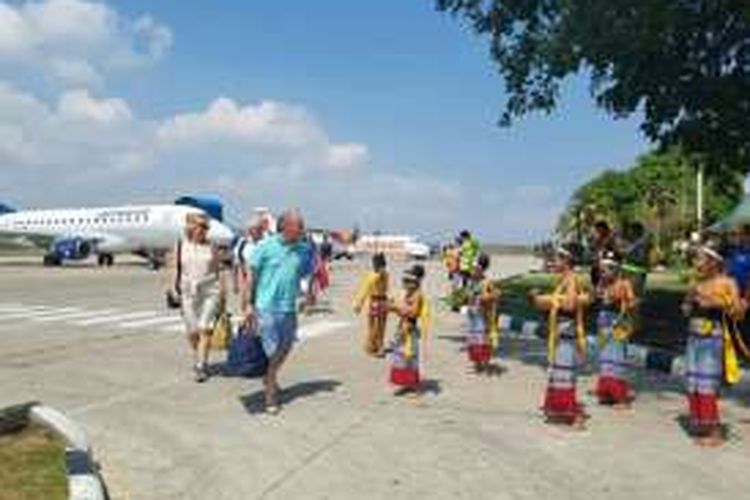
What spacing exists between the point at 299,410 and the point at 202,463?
8.79 ft

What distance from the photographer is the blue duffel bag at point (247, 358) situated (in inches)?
551

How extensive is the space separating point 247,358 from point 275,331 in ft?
7.68

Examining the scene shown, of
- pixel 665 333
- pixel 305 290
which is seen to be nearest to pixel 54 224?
pixel 665 333

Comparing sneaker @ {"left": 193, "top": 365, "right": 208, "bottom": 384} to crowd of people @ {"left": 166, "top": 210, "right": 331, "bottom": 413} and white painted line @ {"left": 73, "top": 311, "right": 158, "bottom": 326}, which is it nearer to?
crowd of people @ {"left": 166, "top": 210, "right": 331, "bottom": 413}

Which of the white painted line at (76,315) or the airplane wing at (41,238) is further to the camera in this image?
the airplane wing at (41,238)

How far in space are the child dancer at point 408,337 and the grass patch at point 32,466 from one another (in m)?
4.16

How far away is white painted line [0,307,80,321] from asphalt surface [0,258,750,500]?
19.2 feet

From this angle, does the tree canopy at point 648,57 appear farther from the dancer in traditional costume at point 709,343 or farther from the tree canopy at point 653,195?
the tree canopy at point 653,195

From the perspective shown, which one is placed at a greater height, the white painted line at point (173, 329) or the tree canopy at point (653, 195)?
the tree canopy at point (653, 195)

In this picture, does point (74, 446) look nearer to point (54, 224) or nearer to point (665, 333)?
point (665, 333)

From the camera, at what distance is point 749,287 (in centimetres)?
1531

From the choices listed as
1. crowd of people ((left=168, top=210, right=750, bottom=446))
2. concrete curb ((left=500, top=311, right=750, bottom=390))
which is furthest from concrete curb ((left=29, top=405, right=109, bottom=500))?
concrete curb ((left=500, top=311, right=750, bottom=390))

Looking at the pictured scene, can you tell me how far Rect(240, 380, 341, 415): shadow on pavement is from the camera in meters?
11.9

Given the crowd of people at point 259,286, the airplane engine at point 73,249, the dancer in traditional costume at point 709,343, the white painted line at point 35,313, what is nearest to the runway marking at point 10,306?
the white painted line at point 35,313
